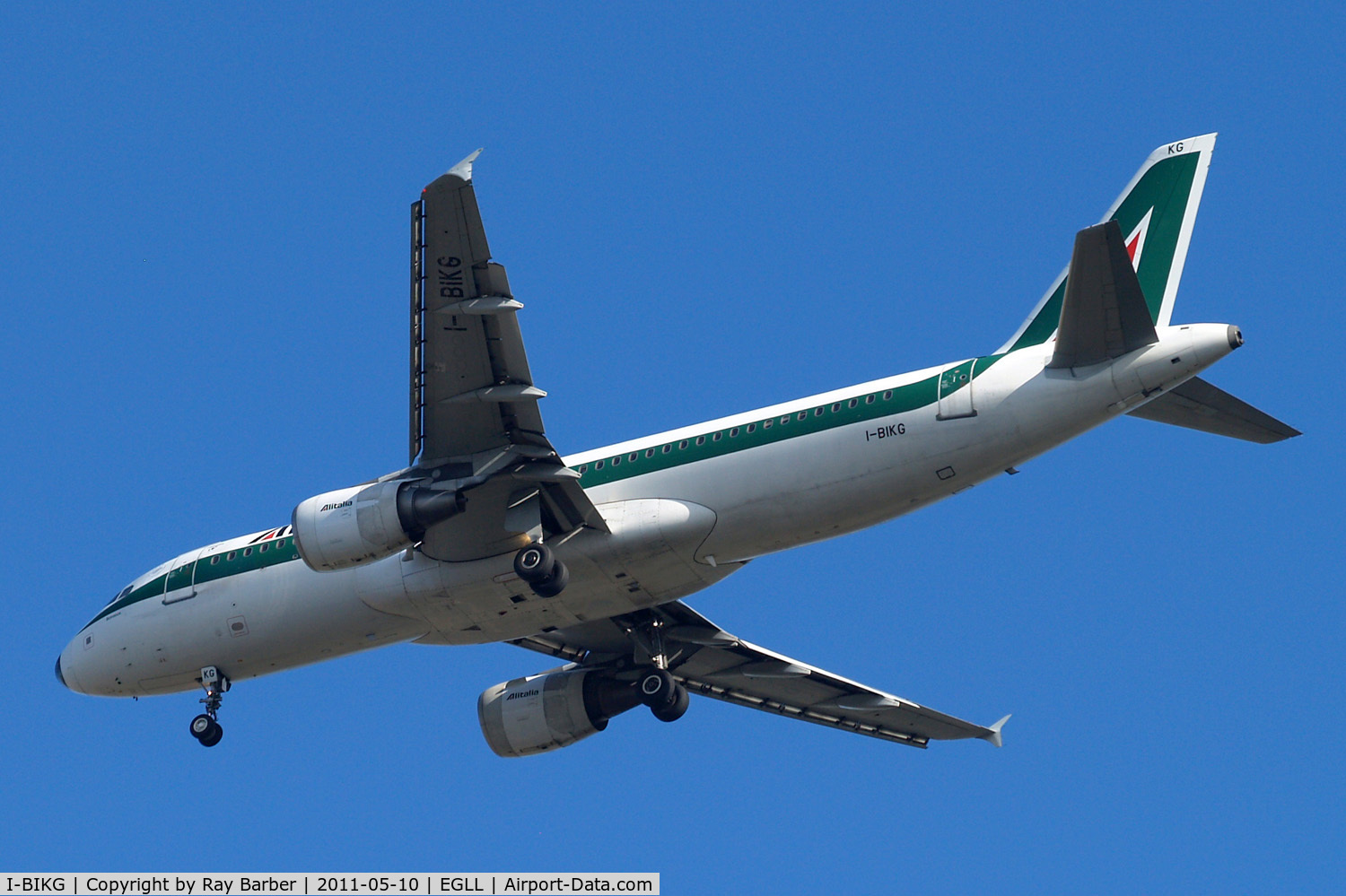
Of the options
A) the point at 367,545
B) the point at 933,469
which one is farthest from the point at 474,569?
the point at 933,469

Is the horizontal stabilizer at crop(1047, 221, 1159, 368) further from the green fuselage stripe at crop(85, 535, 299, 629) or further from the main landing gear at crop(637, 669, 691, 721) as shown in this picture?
the green fuselage stripe at crop(85, 535, 299, 629)

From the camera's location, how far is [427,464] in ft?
85.3

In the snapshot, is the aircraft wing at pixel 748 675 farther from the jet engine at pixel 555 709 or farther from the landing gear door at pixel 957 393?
the landing gear door at pixel 957 393

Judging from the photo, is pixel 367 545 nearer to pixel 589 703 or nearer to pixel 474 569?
pixel 474 569

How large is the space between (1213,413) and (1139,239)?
2.93m

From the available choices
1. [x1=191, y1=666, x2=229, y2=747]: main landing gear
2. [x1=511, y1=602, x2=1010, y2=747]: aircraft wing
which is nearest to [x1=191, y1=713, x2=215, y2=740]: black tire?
[x1=191, y1=666, x2=229, y2=747]: main landing gear

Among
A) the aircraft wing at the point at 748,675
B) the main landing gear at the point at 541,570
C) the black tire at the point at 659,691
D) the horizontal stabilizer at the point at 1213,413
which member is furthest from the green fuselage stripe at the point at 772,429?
the aircraft wing at the point at 748,675

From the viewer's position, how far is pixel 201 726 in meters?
29.8

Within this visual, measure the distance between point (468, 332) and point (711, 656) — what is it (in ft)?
37.4

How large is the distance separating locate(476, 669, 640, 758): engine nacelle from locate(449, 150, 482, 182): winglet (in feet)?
40.6

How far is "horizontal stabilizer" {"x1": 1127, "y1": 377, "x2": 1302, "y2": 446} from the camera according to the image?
2536 cm

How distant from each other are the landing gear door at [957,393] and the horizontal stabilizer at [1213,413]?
95.9 inches
